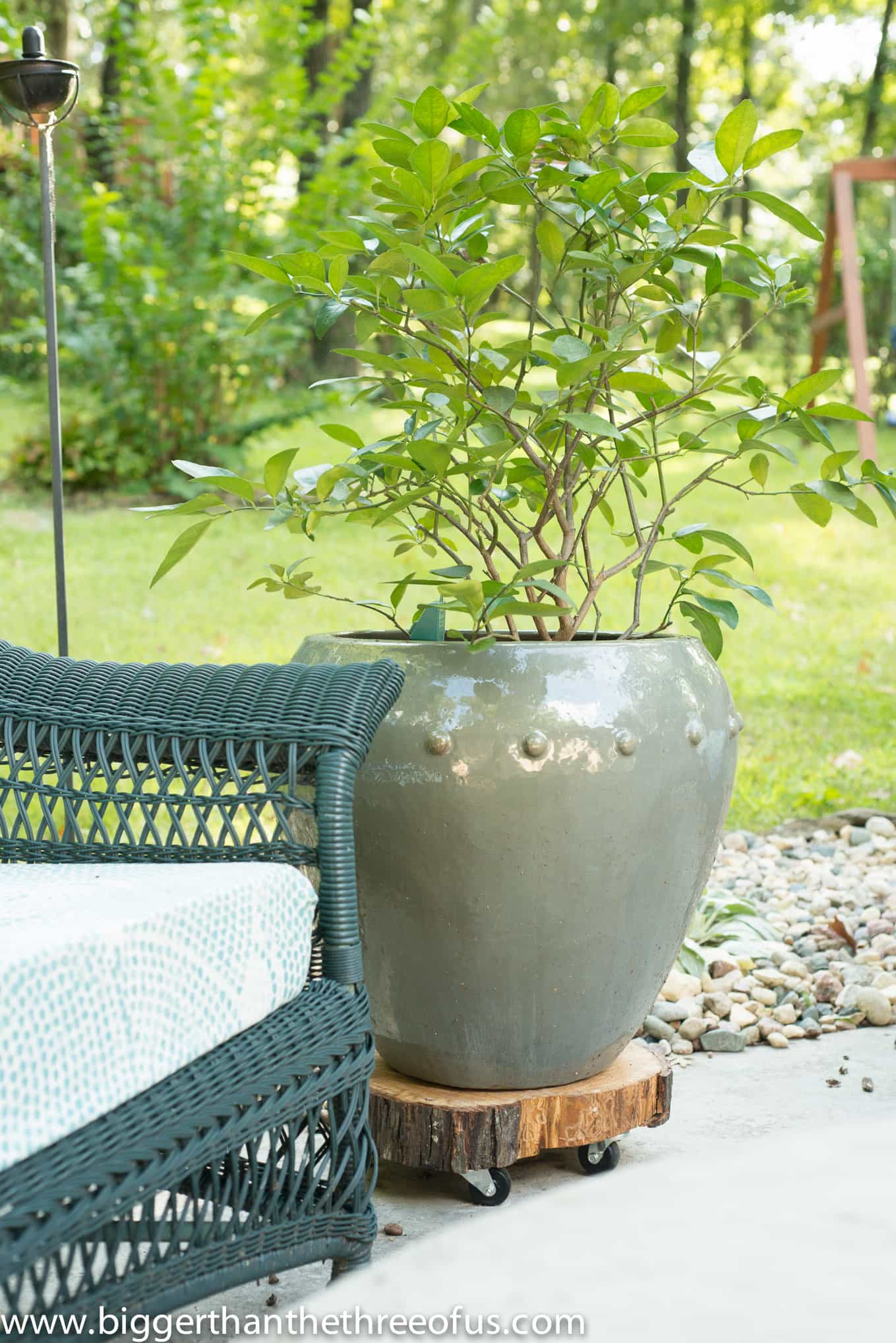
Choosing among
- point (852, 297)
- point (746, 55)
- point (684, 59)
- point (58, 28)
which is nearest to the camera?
point (852, 297)

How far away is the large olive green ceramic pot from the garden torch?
947 mm

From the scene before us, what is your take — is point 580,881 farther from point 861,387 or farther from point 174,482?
point 861,387

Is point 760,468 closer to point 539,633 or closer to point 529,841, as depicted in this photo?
point 539,633

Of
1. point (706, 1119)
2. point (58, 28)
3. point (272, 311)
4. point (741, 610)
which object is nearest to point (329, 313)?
point (272, 311)

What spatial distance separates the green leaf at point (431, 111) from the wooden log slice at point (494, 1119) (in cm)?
126

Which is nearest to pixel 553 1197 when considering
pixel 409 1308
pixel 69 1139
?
pixel 409 1308

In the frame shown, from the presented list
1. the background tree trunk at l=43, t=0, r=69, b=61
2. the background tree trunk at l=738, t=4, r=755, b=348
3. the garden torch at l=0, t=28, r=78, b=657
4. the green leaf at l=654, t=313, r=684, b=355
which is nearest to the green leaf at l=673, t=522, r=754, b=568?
the green leaf at l=654, t=313, r=684, b=355

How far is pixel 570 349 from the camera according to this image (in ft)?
5.37

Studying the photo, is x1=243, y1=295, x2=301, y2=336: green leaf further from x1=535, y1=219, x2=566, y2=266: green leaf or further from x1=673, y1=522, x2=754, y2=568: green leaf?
x1=673, y1=522, x2=754, y2=568: green leaf

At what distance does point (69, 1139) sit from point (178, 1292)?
0.70 feet

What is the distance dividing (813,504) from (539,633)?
437 mm

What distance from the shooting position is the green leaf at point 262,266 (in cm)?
157

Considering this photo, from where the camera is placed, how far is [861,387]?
669cm

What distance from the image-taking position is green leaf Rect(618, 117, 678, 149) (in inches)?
66.4
